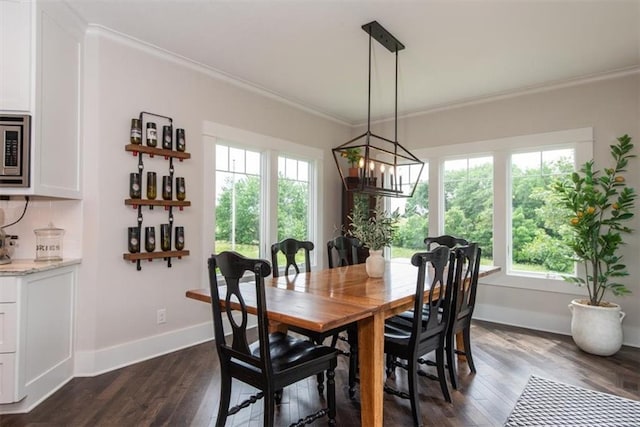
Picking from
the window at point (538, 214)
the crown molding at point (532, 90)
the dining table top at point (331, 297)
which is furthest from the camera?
the window at point (538, 214)

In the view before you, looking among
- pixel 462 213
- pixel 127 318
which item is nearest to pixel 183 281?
pixel 127 318

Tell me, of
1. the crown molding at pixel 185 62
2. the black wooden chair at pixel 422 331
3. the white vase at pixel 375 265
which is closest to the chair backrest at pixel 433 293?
the black wooden chair at pixel 422 331

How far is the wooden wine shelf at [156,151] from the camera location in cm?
304

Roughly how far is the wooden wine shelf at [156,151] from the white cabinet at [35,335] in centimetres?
104

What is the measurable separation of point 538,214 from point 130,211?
13.9 ft

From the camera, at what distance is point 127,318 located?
3.06 meters

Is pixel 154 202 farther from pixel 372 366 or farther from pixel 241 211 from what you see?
pixel 372 366

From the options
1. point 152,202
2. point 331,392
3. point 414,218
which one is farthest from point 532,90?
point 152,202

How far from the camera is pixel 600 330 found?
3281 millimetres

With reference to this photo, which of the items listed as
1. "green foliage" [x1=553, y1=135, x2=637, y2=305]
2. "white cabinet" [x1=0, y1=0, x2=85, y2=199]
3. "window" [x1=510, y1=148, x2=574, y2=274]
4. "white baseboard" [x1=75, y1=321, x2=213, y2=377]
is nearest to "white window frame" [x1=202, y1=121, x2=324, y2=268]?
"white baseboard" [x1=75, y1=321, x2=213, y2=377]

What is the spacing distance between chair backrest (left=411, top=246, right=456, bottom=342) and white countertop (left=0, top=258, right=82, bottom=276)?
2357 mm

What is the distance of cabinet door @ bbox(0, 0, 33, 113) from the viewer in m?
2.36

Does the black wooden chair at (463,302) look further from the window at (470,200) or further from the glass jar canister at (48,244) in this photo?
the glass jar canister at (48,244)

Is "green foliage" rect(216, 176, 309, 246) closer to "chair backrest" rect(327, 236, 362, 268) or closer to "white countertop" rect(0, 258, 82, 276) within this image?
"chair backrest" rect(327, 236, 362, 268)
